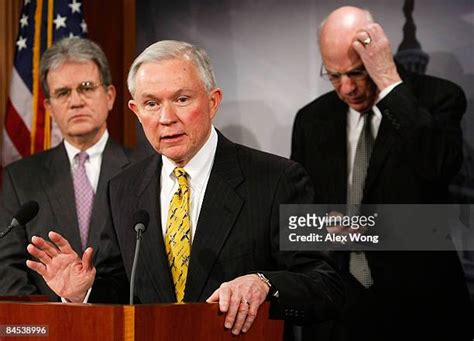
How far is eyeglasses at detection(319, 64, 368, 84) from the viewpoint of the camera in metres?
3.95

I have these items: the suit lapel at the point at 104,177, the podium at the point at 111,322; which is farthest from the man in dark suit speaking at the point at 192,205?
the suit lapel at the point at 104,177

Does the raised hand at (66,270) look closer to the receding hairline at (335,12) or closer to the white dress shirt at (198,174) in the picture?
the white dress shirt at (198,174)

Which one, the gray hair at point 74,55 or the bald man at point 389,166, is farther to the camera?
the gray hair at point 74,55

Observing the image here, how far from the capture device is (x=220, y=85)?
4.26m

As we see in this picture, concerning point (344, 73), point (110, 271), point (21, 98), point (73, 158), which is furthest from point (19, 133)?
point (344, 73)

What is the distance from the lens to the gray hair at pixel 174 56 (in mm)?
3213

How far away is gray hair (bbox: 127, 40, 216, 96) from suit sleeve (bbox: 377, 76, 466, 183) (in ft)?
3.32

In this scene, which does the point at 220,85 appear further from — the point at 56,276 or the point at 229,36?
the point at 56,276

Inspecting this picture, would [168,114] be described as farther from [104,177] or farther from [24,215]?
[104,177]

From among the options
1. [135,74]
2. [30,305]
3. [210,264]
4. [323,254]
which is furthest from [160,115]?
[30,305]

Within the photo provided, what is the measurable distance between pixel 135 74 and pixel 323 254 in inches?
37.4

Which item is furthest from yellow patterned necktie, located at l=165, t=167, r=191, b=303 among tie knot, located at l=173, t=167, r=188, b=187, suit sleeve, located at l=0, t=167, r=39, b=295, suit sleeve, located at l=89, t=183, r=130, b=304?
suit sleeve, located at l=0, t=167, r=39, b=295

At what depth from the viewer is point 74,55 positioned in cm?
443

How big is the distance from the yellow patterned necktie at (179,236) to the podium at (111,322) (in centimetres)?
67
